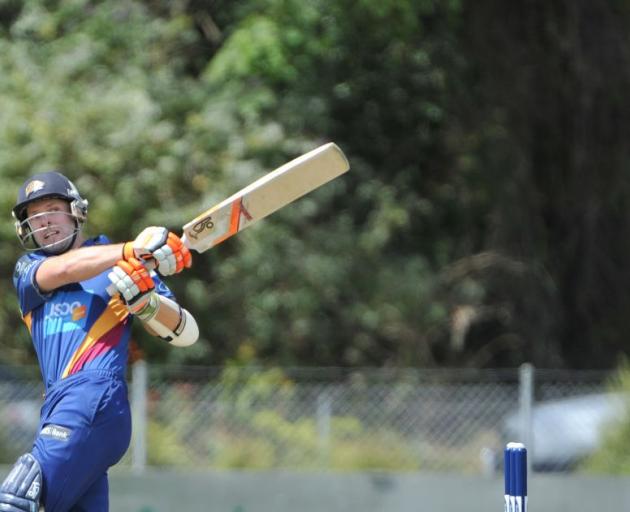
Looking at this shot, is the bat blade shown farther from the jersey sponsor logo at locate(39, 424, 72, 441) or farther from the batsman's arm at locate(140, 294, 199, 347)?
the jersey sponsor logo at locate(39, 424, 72, 441)

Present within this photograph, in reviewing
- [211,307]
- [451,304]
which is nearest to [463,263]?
[451,304]

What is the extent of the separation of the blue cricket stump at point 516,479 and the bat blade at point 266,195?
1.16 m

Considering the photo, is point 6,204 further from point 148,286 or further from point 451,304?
point 148,286

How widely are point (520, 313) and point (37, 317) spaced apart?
10.2 meters

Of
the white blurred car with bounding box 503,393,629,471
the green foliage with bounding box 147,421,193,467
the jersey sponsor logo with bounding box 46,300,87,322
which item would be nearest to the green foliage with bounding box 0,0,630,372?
the green foliage with bounding box 147,421,193,467

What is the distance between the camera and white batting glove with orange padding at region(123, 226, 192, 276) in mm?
4316

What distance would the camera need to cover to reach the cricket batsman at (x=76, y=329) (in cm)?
425

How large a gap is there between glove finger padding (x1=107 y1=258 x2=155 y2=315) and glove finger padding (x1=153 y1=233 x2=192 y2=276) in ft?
0.21

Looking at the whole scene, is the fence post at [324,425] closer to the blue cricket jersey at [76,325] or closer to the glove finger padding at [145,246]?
the blue cricket jersey at [76,325]

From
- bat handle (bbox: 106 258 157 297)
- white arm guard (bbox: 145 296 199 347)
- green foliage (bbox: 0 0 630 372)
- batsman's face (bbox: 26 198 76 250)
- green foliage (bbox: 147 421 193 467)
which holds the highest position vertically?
green foliage (bbox: 0 0 630 372)

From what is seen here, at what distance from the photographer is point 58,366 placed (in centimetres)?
442

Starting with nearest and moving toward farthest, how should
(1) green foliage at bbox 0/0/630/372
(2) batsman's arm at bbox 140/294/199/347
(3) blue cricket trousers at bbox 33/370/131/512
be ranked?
1. (3) blue cricket trousers at bbox 33/370/131/512
2. (2) batsman's arm at bbox 140/294/199/347
3. (1) green foliage at bbox 0/0/630/372

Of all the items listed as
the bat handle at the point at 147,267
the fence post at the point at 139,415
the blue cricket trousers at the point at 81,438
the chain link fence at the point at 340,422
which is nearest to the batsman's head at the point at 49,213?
the bat handle at the point at 147,267

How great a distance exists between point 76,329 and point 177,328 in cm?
46
